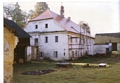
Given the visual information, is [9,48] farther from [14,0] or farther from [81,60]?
[81,60]

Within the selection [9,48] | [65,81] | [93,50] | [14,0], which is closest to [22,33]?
[9,48]

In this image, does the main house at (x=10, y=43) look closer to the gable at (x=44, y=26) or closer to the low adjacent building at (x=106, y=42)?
the gable at (x=44, y=26)

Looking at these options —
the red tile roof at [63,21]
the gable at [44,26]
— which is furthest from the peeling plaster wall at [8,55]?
the red tile roof at [63,21]

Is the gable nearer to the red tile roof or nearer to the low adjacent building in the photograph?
the red tile roof

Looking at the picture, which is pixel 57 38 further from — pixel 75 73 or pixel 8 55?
pixel 8 55

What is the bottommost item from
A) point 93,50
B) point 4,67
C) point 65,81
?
point 65,81

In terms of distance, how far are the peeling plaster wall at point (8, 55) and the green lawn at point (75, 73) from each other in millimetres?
62

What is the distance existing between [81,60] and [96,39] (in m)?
0.35

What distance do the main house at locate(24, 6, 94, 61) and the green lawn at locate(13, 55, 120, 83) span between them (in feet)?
0.40

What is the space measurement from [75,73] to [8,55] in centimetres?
87

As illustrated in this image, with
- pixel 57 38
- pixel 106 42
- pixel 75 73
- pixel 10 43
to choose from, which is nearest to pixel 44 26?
pixel 57 38

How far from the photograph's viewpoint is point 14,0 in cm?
225

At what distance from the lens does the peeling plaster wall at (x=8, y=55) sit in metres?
2.17

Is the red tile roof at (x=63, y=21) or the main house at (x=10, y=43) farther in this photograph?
the red tile roof at (x=63, y=21)
